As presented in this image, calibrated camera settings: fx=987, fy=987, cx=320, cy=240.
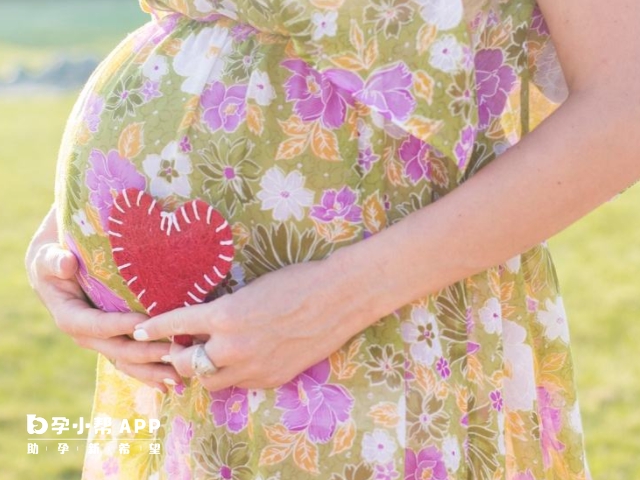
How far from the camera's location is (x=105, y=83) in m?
1.44

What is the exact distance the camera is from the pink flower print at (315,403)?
4.20 feet

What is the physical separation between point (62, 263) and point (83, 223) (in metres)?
0.09

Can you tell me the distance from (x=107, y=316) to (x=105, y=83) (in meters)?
0.34

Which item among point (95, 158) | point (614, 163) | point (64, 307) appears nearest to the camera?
point (614, 163)

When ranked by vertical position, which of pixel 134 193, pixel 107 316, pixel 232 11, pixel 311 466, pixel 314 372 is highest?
pixel 232 11

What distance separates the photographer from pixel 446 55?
47.4 inches

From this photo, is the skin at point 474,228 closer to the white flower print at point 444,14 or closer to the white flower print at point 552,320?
the white flower print at point 444,14

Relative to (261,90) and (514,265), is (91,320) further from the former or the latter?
(514,265)

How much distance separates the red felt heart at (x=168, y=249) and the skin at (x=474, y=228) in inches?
2.3

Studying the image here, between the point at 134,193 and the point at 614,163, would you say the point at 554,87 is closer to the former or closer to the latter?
the point at 614,163

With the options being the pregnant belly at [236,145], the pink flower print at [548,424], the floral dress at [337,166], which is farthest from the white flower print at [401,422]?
the pink flower print at [548,424]

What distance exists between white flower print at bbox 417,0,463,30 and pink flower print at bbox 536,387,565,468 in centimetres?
61

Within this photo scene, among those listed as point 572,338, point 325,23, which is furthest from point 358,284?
point 572,338

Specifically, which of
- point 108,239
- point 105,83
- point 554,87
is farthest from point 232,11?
point 554,87
